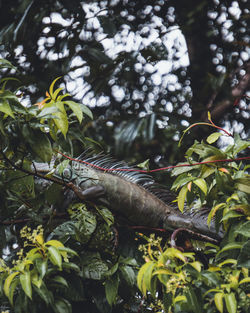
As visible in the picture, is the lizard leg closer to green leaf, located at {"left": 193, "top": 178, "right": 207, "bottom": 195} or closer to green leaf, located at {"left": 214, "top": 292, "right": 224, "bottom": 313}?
green leaf, located at {"left": 193, "top": 178, "right": 207, "bottom": 195}

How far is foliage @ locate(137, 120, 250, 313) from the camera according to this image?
1.21 meters

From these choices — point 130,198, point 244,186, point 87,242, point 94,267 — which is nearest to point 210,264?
point 244,186

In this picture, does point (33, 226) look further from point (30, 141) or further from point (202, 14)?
point (202, 14)

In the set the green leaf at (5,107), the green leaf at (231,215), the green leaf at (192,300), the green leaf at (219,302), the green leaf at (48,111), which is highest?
the green leaf at (5,107)

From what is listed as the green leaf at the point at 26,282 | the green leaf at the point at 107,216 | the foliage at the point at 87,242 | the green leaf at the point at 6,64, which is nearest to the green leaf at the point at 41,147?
the foliage at the point at 87,242

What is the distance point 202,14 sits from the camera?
2352mm

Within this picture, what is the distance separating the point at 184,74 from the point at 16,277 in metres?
2.32

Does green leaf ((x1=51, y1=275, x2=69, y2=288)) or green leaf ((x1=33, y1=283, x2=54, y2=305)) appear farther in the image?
green leaf ((x1=51, y1=275, x2=69, y2=288))

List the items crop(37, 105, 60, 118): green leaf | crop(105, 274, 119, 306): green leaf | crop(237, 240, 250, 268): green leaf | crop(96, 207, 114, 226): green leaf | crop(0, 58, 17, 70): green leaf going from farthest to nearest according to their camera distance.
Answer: crop(96, 207, 114, 226): green leaf < crop(105, 274, 119, 306): green leaf < crop(0, 58, 17, 70): green leaf < crop(37, 105, 60, 118): green leaf < crop(237, 240, 250, 268): green leaf

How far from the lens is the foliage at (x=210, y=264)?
121cm

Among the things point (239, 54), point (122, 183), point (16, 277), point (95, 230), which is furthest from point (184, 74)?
point (16, 277)

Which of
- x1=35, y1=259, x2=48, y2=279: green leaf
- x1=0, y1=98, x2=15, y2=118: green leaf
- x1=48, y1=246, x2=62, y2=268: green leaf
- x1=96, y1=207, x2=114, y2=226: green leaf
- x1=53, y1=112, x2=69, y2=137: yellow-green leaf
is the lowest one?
x1=96, y1=207, x2=114, y2=226: green leaf

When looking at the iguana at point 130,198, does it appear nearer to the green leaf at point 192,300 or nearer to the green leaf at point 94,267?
the green leaf at point 94,267

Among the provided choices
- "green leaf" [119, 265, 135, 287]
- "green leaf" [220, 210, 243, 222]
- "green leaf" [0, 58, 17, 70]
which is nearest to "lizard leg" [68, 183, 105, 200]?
"green leaf" [119, 265, 135, 287]
